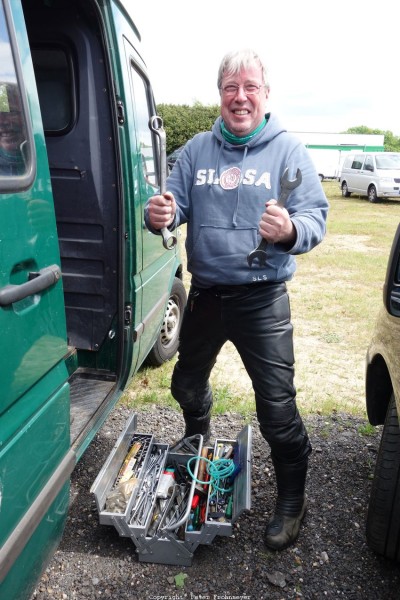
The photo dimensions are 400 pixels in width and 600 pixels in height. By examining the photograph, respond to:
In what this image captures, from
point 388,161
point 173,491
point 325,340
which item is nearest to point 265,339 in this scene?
point 173,491

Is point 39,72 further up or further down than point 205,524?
further up

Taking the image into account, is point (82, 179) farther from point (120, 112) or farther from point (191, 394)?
point (191, 394)

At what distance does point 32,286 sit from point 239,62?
121 centimetres

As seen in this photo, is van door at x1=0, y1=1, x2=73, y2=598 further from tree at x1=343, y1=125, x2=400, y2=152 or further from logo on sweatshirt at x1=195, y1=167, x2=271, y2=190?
tree at x1=343, y1=125, x2=400, y2=152

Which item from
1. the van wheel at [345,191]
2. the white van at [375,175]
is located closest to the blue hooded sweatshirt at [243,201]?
the white van at [375,175]

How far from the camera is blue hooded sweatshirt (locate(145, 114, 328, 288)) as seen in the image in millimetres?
1968

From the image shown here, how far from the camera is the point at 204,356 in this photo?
241cm

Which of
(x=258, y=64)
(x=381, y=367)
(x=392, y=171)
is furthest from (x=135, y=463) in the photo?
(x=392, y=171)

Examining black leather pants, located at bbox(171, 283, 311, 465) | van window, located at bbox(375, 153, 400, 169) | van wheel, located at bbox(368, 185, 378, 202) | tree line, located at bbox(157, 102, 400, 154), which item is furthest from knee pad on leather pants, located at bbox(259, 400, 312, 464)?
tree line, located at bbox(157, 102, 400, 154)

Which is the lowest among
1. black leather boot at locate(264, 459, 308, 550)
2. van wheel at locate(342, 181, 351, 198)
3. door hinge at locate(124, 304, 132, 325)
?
van wheel at locate(342, 181, 351, 198)

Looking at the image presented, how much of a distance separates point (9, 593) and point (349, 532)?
1.61 m

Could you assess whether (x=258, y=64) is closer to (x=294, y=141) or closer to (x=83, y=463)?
(x=294, y=141)

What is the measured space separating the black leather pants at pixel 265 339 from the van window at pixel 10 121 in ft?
3.34

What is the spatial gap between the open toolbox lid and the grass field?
0.84 meters
